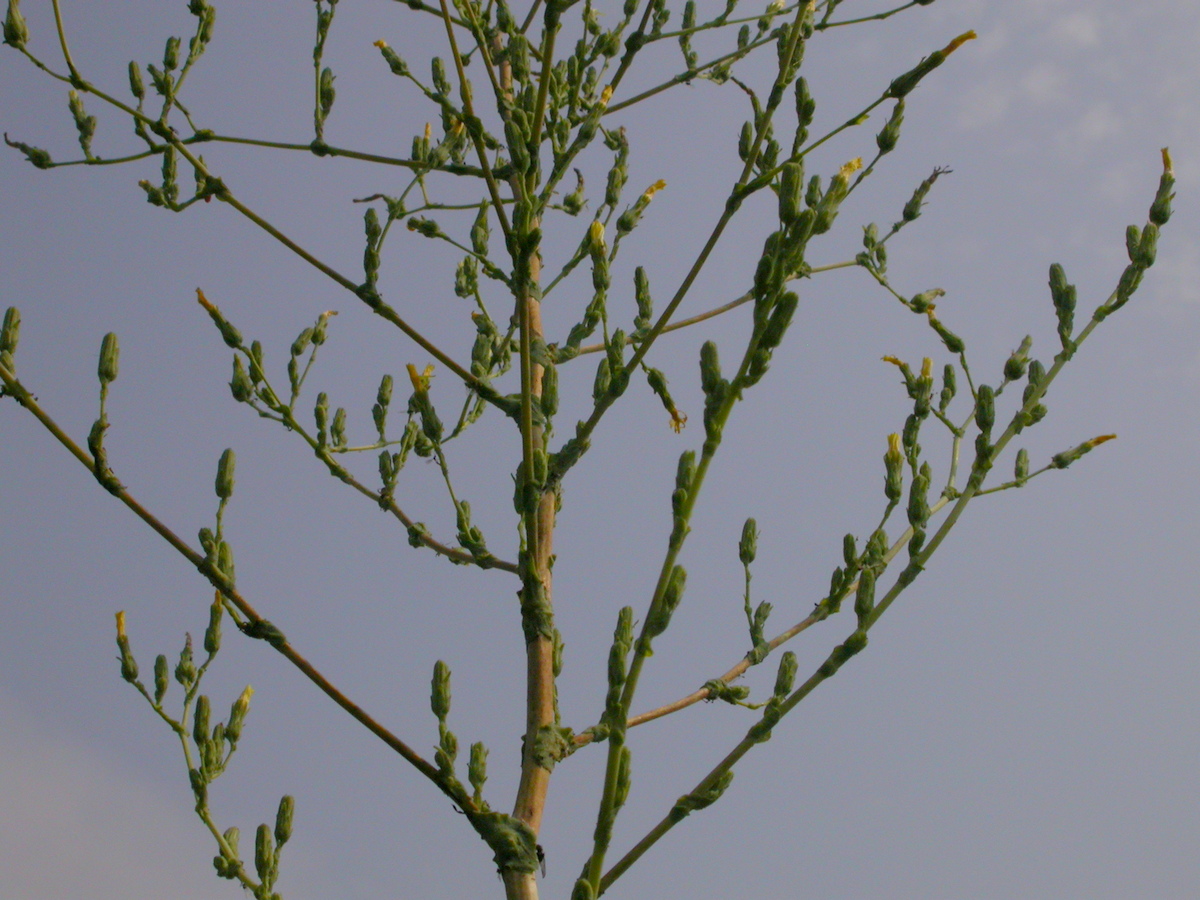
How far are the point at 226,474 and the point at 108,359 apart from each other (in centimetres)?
35

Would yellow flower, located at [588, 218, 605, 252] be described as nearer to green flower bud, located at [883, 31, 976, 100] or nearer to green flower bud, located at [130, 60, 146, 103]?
green flower bud, located at [883, 31, 976, 100]

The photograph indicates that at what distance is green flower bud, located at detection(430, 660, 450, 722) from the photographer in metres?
2.30

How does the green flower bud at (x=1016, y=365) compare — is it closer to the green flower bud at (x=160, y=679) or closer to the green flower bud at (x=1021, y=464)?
the green flower bud at (x=1021, y=464)

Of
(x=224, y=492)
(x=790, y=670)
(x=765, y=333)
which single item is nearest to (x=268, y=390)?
(x=224, y=492)

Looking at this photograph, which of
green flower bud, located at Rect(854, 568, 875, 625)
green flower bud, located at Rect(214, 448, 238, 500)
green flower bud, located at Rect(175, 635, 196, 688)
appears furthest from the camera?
green flower bud, located at Rect(175, 635, 196, 688)

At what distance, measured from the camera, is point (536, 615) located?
269cm

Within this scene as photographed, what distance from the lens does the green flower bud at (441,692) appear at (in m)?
2.30

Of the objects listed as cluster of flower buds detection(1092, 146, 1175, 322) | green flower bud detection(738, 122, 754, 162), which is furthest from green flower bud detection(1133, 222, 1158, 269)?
green flower bud detection(738, 122, 754, 162)

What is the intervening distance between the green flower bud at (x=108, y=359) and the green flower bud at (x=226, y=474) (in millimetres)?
292

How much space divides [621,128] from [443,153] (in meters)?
0.69

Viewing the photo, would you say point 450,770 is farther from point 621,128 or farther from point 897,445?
point 621,128

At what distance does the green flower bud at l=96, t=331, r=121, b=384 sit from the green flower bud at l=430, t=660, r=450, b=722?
936 mm

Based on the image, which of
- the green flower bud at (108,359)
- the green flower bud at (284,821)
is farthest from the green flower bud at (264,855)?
the green flower bud at (108,359)

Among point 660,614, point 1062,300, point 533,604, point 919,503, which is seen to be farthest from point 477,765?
point 1062,300
